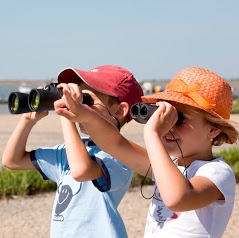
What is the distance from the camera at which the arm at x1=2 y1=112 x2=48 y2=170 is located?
328 centimetres

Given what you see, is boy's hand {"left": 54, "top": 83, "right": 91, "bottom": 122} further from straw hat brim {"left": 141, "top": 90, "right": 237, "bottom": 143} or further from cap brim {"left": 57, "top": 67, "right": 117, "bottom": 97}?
cap brim {"left": 57, "top": 67, "right": 117, "bottom": 97}

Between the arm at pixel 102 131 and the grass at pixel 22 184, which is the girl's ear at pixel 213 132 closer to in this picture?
the arm at pixel 102 131

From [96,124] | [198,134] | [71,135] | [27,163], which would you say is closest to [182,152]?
[198,134]

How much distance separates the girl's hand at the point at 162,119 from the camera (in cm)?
232

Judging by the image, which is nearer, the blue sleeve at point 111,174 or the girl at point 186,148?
the girl at point 186,148

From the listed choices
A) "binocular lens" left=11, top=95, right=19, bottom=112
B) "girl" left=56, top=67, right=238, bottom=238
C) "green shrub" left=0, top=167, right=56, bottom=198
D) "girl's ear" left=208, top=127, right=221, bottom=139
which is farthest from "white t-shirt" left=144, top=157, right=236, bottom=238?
"green shrub" left=0, top=167, right=56, bottom=198

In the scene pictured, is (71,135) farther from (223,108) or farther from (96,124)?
(223,108)

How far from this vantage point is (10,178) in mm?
6750

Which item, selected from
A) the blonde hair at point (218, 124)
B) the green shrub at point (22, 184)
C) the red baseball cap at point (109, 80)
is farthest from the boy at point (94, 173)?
the green shrub at point (22, 184)

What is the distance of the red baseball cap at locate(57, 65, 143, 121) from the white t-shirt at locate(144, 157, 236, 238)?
0.58 meters

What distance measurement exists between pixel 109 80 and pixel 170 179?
812 millimetres

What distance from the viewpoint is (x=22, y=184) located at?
6664 millimetres

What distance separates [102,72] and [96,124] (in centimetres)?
50

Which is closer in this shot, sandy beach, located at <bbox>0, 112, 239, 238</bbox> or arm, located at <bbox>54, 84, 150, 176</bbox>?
arm, located at <bbox>54, 84, 150, 176</bbox>
